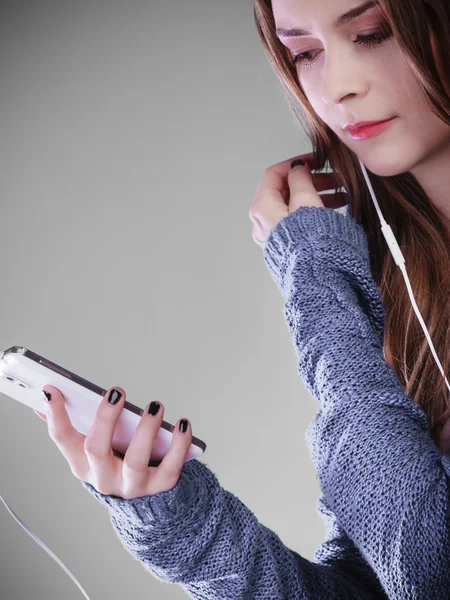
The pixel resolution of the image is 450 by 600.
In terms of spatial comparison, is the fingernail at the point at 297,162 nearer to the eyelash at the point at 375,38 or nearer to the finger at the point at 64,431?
the eyelash at the point at 375,38

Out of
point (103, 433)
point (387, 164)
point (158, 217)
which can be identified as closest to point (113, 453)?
point (103, 433)

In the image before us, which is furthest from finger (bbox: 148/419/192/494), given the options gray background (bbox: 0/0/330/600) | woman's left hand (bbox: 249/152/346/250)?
gray background (bbox: 0/0/330/600)

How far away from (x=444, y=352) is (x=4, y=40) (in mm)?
1334

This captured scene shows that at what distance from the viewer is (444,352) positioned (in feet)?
3.49

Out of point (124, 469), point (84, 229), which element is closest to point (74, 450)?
point (124, 469)

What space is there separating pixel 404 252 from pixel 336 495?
0.47 meters

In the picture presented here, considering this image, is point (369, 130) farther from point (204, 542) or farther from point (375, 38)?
point (204, 542)

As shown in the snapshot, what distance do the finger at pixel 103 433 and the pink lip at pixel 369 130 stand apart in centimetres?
51

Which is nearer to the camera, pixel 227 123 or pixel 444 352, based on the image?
pixel 444 352

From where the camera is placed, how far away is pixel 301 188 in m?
1.12

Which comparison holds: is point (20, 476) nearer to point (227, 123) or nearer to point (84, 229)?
point (84, 229)

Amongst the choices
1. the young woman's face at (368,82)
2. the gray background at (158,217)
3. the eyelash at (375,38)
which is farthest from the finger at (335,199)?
the gray background at (158,217)

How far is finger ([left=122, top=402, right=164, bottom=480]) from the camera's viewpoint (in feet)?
2.35

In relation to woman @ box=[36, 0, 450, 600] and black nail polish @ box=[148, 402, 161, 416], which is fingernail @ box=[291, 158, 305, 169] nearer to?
woman @ box=[36, 0, 450, 600]
